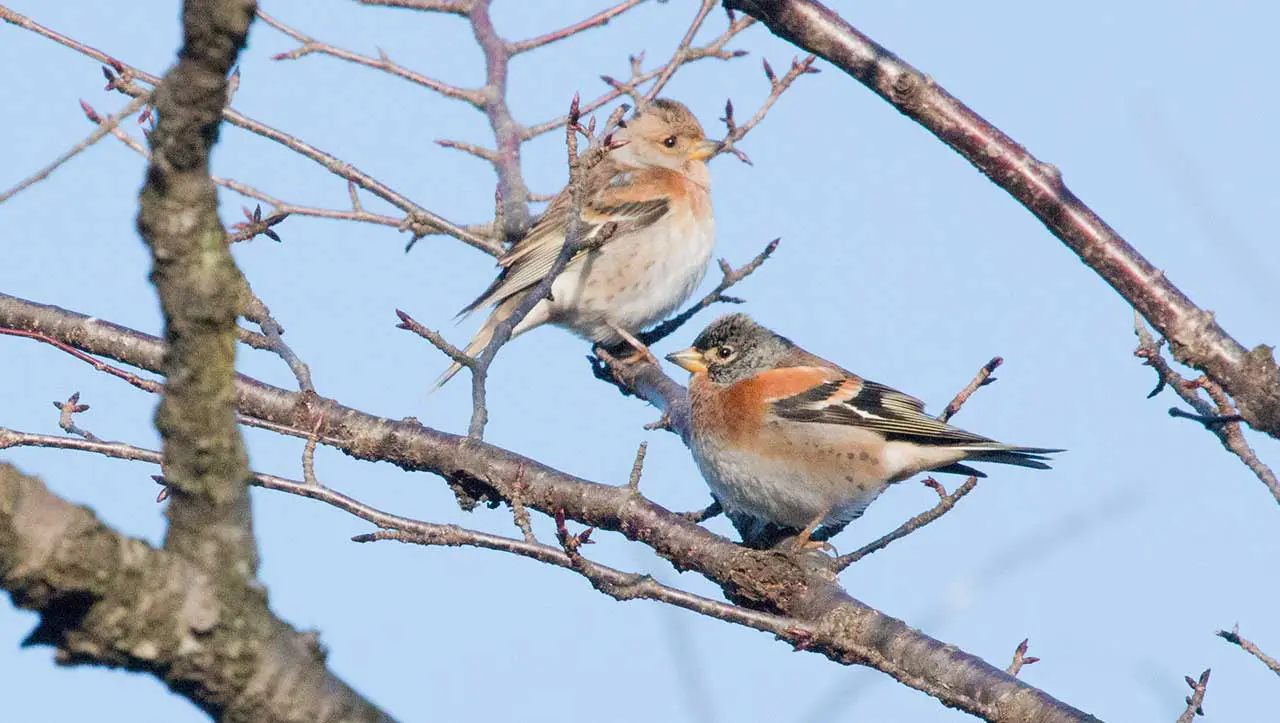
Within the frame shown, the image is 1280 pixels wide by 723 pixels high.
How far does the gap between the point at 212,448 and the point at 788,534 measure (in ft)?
16.9

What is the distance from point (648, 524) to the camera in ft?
19.2

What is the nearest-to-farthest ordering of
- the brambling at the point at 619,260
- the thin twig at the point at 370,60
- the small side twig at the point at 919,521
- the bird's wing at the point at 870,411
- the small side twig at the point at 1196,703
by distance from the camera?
the small side twig at the point at 1196,703 < the small side twig at the point at 919,521 < the bird's wing at the point at 870,411 < the thin twig at the point at 370,60 < the brambling at the point at 619,260

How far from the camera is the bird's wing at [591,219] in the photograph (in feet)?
31.4

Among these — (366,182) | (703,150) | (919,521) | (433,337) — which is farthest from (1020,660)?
(703,150)

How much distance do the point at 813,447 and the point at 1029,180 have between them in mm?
2721

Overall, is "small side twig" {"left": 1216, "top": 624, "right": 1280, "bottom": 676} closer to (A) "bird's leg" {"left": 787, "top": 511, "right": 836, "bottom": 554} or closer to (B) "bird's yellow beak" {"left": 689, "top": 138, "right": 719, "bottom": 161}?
(A) "bird's leg" {"left": 787, "top": 511, "right": 836, "bottom": 554}

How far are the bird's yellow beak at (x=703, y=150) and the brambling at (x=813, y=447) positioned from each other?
11.8ft

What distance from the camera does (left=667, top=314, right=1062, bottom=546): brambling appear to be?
6824 mm

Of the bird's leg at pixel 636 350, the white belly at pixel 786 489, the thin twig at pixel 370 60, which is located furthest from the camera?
the bird's leg at pixel 636 350

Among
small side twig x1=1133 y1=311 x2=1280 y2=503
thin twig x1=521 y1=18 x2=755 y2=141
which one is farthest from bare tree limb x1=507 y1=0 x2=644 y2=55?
small side twig x1=1133 y1=311 x2=1280 y2=503

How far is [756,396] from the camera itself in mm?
7395

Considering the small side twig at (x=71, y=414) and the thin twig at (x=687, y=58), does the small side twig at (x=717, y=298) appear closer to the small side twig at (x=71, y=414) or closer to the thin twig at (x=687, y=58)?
the thin twig at (x=687, y=58)

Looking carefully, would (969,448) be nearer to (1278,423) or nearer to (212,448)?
(1278,423)

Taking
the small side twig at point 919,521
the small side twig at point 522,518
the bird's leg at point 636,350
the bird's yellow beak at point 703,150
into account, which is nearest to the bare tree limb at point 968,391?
the small side twig at point 919,521
